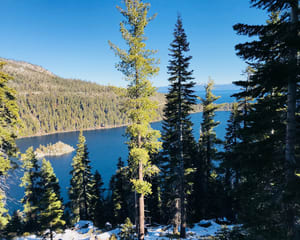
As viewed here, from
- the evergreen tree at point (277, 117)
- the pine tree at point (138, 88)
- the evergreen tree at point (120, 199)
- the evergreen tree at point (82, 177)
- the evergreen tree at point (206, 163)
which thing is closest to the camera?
the evergreen tree at point (277, 117)

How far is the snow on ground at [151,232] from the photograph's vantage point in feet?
48.5

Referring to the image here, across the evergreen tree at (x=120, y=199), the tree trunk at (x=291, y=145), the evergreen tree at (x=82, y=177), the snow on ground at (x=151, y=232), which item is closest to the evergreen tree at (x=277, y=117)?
the tree trunk at (x=291, y=145)

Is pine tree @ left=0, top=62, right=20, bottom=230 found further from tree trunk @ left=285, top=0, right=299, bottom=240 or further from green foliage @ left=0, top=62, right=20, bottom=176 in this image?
tree trunk @ left=285, top=0, right=299, bottom=240

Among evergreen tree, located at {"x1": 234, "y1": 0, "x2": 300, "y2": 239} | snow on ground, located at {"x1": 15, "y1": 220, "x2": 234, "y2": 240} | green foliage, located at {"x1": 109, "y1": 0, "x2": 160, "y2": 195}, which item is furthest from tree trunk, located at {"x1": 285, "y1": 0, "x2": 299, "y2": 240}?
snow on ground, located at {"x1": 15, "y1": 220, "x2": 234, "y2": 240}

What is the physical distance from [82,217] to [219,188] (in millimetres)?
25824

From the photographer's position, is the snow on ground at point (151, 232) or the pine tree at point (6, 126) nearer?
the pine tree at point (6, 126)

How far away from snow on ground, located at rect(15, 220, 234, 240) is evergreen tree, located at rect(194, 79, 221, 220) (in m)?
3.44

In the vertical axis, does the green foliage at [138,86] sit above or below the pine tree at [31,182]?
above

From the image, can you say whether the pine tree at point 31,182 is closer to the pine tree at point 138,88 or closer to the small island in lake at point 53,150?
the pine tree at point 138,88

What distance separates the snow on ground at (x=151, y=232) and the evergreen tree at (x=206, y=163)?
3440 mm

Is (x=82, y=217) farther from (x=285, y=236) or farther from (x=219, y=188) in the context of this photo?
(x=285, y=236)

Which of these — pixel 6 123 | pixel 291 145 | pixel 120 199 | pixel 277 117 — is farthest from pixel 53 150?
pixel 291 145

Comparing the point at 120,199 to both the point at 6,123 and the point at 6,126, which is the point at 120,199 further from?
the point at 6,123

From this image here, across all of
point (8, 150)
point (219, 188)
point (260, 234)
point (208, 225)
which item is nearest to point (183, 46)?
point (260, 234)
